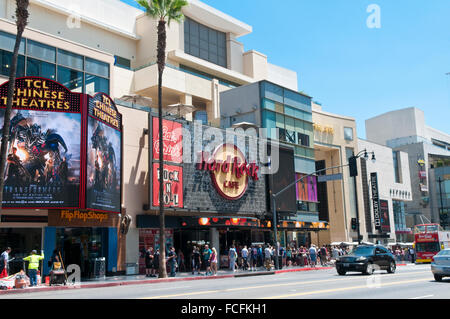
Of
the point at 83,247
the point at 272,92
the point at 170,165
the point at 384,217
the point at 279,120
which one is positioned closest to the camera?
the point at 83,247

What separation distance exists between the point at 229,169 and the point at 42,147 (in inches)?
648

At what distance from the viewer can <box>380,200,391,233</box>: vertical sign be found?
65925 mm

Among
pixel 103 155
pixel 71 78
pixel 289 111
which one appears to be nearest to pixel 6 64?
pixel 71 78

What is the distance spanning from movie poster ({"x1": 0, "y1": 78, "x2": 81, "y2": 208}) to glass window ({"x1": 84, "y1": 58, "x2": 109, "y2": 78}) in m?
8.16

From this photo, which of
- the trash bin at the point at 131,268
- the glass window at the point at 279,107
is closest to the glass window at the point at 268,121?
the glass window at the point at 279,107

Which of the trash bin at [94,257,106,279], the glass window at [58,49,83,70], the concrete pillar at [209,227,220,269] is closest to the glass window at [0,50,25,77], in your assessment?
the glass window at [58,49,83,70]

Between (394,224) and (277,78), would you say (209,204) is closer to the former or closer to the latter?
(277,78)

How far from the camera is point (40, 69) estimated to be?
31.0m

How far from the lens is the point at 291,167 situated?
1788 inches

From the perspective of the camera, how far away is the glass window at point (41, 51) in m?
30.5

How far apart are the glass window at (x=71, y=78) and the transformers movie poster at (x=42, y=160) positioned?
7.01 m

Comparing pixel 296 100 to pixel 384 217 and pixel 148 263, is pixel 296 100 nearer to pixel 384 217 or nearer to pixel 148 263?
pixel 384 217

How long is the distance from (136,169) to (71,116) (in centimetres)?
721

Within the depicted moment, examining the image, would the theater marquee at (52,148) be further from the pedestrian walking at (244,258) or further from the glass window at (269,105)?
the glass window at (269,105)
